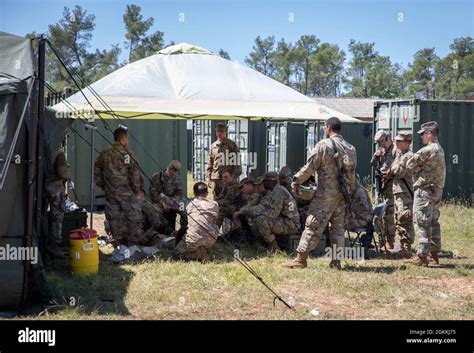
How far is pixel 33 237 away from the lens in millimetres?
5570

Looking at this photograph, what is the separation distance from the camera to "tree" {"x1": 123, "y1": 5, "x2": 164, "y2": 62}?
3953cm

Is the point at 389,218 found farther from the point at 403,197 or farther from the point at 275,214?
the point at 275,214

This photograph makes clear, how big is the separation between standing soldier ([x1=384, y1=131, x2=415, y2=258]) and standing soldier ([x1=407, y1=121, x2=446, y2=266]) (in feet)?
1.78

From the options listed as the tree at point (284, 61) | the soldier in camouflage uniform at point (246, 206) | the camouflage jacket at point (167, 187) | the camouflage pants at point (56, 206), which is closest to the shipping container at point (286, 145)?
the camouflage jacket at point (167, 187)

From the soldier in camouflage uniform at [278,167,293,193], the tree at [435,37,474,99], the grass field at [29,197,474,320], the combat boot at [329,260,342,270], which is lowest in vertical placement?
the grass field at [29,197,474,320]

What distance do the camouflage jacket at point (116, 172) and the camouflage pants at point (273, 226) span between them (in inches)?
76.1

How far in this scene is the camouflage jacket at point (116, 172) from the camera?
8.20m

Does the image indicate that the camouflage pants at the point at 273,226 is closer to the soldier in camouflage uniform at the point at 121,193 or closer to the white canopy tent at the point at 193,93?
the white canopy tent at the point at 193,93


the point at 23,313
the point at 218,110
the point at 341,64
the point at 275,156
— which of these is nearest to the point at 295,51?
the point at 341,64

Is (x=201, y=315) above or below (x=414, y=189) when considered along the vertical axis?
below

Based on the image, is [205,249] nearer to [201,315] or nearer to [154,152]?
[201,315]

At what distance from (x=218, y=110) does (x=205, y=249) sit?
2.01 m

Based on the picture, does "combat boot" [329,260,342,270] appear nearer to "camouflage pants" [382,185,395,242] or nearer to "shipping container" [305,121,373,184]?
"camouflage pants" [382,185,395,242]

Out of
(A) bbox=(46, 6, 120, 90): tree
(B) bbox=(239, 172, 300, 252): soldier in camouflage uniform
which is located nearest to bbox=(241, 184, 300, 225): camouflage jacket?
(B) bbox=(239, 172, 300, 252): soldier in camouflage uniform
